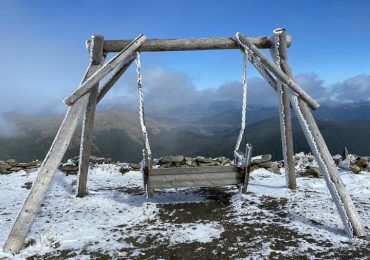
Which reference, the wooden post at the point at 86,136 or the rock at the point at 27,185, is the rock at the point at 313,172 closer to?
the wooden post at the point at 86,136

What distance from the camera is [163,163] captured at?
1314cm

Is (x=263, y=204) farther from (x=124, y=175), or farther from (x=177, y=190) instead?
(x=124, y=175)

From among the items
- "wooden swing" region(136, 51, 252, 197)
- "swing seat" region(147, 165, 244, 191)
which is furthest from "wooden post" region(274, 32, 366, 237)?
"swing seat" region(147, 165, 244, 191)

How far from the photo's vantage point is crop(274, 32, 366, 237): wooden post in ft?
19.7

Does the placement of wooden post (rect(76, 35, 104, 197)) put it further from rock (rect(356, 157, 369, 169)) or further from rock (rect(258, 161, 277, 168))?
rock (rect(356, 157, 369, 169))

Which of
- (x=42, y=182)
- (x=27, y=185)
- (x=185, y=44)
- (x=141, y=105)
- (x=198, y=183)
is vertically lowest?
(x=27, y=185)

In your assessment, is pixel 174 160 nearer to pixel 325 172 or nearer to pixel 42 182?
pixel 325 172

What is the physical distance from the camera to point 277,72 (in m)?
7.52

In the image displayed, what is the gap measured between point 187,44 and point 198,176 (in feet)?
9.81

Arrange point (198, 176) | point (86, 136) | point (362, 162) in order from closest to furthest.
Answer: point (198, 176) < point (86, 136) < point (362, 162)

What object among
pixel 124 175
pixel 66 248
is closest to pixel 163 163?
pixel 124 175

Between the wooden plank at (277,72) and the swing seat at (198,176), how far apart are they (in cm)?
187

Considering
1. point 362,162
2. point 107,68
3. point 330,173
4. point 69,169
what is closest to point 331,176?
point 330,173

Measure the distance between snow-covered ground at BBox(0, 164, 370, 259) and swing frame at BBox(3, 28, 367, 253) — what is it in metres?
0.42
